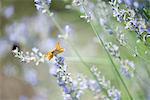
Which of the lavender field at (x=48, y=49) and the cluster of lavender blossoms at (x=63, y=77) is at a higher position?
the cluster of lavender blossoms at (x=63, y=77)

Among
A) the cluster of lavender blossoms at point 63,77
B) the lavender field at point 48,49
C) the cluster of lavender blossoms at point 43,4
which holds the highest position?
the cluster of lavender blossoms at point 43,4

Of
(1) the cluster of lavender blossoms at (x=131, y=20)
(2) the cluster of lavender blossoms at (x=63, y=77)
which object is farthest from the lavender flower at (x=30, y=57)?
(1) the cluster of lavender blossoms at (x=131, y=20)

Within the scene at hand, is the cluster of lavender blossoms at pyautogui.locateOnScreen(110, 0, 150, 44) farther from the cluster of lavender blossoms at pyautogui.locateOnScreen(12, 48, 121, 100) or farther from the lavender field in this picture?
the lavender field

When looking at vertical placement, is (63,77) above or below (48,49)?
above

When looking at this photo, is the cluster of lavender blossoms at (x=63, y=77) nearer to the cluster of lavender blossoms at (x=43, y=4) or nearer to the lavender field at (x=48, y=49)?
the cluster of lavender blossoms at (x=43, y=4)

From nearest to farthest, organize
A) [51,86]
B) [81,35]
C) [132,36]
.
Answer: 1. [132,36]
2. [51,86]
3. [81,35]

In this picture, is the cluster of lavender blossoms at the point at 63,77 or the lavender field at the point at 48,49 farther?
the lavender field at the point at 48,49

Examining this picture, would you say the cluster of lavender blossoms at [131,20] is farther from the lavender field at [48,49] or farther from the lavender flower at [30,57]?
the lavender field at [48,49]

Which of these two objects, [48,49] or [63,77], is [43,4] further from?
[48,49]

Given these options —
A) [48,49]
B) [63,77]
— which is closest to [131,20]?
[63,77]

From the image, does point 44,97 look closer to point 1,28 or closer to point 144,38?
point 1,28

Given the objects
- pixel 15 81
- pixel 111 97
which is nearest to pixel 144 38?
pixel 111 97
